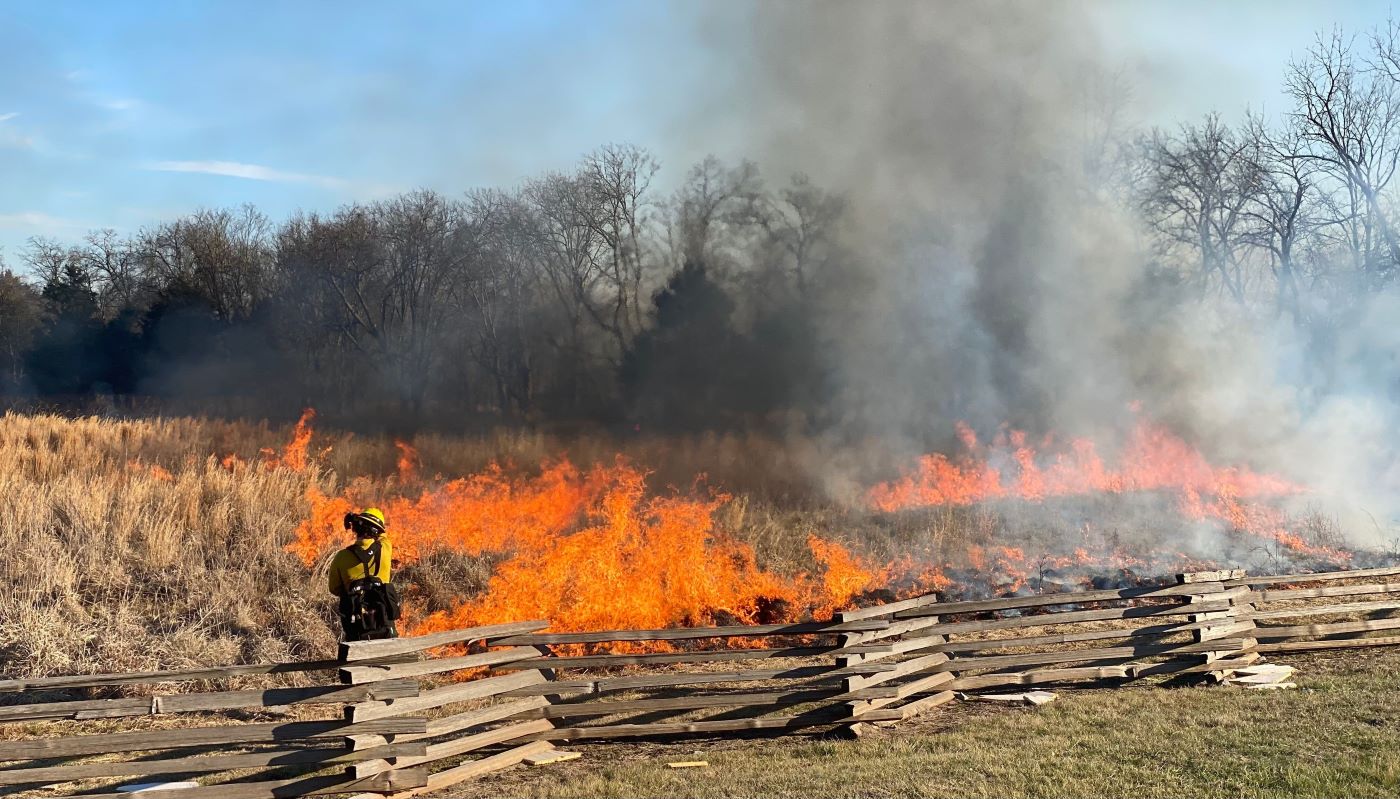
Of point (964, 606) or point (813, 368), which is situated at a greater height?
point (813, 368)

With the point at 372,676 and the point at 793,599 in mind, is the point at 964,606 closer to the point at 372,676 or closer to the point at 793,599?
the point at 793,599

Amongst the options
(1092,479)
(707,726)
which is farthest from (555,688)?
(1092,479)

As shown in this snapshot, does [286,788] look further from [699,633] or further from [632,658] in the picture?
[699,633]

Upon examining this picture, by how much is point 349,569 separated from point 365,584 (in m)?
0.20

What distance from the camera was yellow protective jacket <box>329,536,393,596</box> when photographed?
9024mm

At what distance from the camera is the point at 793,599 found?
14172mm

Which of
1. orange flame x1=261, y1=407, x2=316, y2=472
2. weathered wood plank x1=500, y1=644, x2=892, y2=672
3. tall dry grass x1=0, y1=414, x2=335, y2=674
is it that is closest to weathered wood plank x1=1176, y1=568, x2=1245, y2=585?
weathered wood plank x1=500, y1=644, x2=892, y2=672

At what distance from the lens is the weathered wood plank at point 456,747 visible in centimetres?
730

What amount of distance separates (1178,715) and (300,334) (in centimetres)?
2906

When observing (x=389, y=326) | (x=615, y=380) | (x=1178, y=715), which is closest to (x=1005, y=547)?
(x=1178, y=715)

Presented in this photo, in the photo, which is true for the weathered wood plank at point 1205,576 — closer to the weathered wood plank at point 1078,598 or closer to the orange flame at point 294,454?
the weathered wood plank at point 1078,598

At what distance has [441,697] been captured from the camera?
25.8ft

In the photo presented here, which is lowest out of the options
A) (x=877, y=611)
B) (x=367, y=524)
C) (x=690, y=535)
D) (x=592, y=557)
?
(x=877, y=611)

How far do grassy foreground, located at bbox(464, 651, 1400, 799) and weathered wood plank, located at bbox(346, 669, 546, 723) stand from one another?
0.67m
